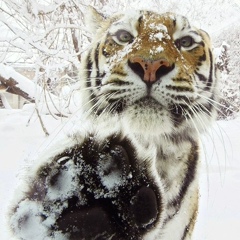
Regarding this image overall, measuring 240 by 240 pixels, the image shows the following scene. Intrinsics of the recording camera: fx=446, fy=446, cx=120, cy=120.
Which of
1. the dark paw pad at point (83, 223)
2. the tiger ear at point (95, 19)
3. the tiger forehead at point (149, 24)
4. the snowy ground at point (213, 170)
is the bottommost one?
the snowy ground at point (213, 170)

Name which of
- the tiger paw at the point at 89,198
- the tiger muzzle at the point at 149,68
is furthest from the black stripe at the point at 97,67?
the tiger paw at the point at 89,198

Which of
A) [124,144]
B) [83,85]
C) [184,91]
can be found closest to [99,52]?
[83,85]

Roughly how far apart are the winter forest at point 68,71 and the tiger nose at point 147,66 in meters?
0.50

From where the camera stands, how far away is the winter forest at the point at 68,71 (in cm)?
110

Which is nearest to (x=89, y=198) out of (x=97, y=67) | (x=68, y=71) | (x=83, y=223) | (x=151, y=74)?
(x=83, y=223)

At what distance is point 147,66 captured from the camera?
515mm

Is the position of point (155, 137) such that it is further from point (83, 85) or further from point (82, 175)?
point (82, 175)

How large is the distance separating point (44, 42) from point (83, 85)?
900mm

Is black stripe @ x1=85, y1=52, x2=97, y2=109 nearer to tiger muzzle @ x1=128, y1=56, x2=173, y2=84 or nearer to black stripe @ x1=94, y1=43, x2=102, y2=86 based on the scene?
black stripe @ x1=94, y1=43, x2=102, y2=86

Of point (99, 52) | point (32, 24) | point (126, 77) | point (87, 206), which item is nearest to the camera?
point (87, 206)

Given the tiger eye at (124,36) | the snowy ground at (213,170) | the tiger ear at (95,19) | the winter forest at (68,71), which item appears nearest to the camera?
the tiger eye at (124,36)

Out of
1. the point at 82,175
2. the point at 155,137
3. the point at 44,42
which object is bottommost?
the point at 44,42

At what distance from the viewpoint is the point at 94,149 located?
297 millimetres

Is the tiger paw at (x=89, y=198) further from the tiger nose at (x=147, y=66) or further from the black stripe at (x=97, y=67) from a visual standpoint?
the black stripe at (x=97, y=67)
